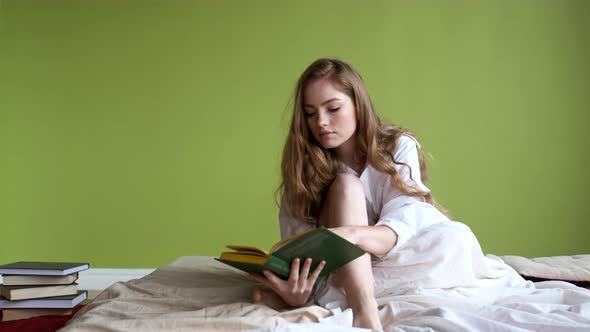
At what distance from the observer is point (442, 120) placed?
3555 mm

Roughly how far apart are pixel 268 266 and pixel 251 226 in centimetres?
207

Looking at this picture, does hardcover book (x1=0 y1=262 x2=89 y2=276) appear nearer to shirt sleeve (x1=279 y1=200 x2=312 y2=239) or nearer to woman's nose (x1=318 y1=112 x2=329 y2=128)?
shirt sleeve (x1=279 y1=200 x2=312 y2=239)

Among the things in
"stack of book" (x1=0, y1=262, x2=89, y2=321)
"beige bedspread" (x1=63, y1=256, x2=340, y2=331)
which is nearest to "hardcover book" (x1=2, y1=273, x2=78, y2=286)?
"stack of book" (x1=0, y1=262, x2=89, y2=321)

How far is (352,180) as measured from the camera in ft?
5.88

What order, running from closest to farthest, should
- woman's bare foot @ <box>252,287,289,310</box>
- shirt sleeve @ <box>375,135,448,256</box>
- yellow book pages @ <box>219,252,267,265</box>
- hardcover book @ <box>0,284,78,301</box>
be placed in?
yellow book pages @ <box>219,252,267,265</box>, woman's bare foot @ <box>252,287,289,310</box>, shirt sleeve @ <box>375,135,448,256</box>, hardcover book @ <box>0,284,78,301</box>

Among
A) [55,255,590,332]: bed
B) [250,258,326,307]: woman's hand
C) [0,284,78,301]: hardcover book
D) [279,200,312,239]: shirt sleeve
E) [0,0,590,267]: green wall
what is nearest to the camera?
[55,255,590,332]: bed

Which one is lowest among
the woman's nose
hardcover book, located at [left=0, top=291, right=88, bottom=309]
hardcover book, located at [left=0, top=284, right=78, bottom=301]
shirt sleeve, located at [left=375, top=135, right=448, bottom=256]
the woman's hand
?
hardcover book, located at [left=0, top=291, right=88, bottom=309]

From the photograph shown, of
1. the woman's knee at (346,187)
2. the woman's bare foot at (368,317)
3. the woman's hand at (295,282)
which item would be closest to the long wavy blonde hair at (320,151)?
the woman's knee at (346,187)

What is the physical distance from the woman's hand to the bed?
0.06 metres

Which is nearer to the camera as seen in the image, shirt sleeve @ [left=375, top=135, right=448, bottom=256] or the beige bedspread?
the beige bedspread

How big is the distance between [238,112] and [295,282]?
2138 mm

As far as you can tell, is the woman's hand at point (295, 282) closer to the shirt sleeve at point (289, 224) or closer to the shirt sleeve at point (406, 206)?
the shirt sleeve at point (406, 206)

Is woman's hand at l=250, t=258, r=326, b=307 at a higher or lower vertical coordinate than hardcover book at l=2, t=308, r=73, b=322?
higher

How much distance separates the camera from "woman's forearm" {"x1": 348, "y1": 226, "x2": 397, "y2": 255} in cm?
159
